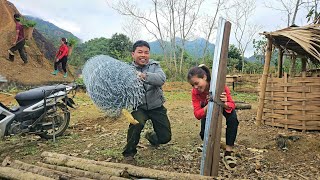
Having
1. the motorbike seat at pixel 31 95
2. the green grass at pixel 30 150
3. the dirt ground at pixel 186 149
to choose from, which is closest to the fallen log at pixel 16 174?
the dirt ground at pixel 186 149

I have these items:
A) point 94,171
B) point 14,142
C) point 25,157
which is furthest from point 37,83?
point 94,171

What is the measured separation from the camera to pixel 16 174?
272cm

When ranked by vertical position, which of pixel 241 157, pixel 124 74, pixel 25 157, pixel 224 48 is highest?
pixel 224 48

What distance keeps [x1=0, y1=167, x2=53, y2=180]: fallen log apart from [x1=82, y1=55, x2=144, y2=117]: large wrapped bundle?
915mm

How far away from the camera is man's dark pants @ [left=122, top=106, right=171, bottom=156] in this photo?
A: 11.9ft

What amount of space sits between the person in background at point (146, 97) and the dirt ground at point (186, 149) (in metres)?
0.35

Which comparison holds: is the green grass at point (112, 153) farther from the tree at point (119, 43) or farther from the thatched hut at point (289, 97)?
the tree at point (119, 43)

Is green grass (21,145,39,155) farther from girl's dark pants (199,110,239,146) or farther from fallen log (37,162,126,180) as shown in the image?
girl's dark pants (199,110,239,146)

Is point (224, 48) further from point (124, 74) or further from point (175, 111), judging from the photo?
point (175, 111)

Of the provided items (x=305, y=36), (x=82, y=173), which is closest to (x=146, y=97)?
(x=82, y=173)

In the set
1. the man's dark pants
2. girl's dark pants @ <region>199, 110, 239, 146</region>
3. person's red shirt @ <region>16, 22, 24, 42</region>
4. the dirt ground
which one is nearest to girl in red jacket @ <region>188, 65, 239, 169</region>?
girl's dark pants @ <region>199, 110, 239, 146</region>

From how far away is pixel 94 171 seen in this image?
274 cm

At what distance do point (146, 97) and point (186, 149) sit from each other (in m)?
1.16

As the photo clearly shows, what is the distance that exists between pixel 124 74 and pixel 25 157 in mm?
2068
